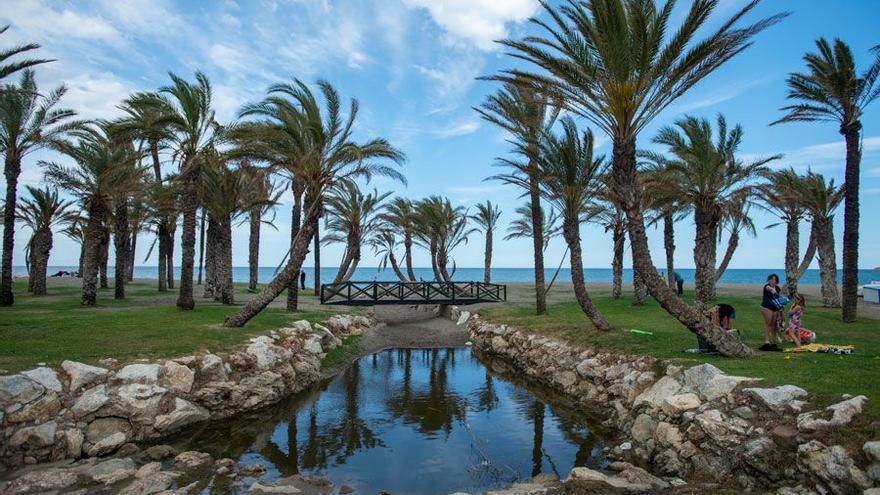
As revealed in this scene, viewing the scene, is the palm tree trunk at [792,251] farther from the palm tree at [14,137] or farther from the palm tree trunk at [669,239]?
the palm tree at [14,137]

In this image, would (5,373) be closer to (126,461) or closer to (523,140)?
(126,461)

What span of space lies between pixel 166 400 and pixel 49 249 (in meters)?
22.7

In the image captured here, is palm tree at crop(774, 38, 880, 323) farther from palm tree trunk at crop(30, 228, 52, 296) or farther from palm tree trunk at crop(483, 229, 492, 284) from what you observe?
→ palm tree trunk at crop(30, 228, 52, 296)

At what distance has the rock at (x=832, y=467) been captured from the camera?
559cm

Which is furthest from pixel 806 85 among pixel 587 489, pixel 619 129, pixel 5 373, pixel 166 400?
pixel 5 373

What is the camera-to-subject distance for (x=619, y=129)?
11.6 m

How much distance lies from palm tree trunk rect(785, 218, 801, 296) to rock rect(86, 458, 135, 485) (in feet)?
84.7

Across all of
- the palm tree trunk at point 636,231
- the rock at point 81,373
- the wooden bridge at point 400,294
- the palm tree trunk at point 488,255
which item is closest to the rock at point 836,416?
the palm tree trunk at point 636,231

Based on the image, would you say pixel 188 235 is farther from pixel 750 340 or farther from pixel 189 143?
pixel 750 340

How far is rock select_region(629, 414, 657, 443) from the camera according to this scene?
8.73m

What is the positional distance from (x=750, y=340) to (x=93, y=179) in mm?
23939

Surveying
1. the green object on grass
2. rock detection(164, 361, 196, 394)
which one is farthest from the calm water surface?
the green object on grass

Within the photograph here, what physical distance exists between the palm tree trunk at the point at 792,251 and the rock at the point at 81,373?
2624 cm

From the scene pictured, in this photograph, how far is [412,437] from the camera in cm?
982
